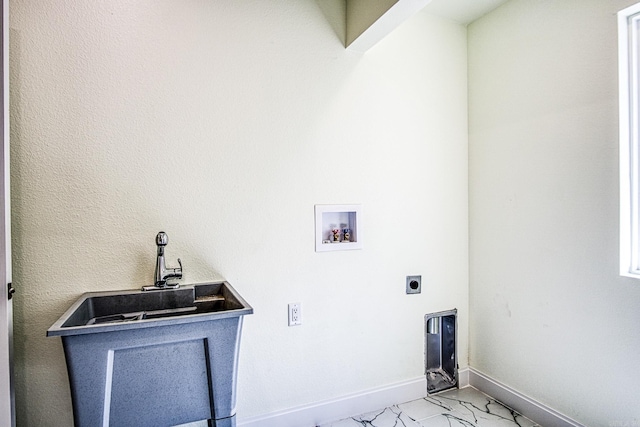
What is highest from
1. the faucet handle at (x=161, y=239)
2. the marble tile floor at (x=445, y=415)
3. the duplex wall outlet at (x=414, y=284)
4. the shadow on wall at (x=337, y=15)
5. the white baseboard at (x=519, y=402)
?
the shadow on wall at (x=337, y=15)

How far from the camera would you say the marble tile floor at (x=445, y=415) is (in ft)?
6.07

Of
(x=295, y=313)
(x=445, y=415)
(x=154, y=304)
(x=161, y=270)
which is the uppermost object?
(x=161, y=270)

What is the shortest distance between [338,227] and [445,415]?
3.98ft

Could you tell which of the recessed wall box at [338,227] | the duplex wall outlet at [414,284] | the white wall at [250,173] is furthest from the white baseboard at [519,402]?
the recessed wall box at [338,227]

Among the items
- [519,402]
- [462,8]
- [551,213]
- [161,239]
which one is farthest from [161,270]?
[462,8]

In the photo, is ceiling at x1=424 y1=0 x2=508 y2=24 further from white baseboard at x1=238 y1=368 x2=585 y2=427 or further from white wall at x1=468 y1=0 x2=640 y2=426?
white baseboard at x1=238 y1=368 x2=585 y2=427

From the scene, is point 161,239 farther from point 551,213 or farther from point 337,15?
point 551,213

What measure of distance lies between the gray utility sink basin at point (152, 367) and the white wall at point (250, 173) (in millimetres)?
363

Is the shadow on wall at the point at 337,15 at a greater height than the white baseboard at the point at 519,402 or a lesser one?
greater

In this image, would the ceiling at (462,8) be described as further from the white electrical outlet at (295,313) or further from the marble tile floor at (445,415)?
the marble tile floor at (445,415)

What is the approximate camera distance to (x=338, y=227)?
199 cm

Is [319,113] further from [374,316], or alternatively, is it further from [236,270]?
[374,316]

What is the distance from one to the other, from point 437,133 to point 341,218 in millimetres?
857

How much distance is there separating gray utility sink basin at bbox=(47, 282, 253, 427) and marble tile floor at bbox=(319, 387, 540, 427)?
3.01 ft
